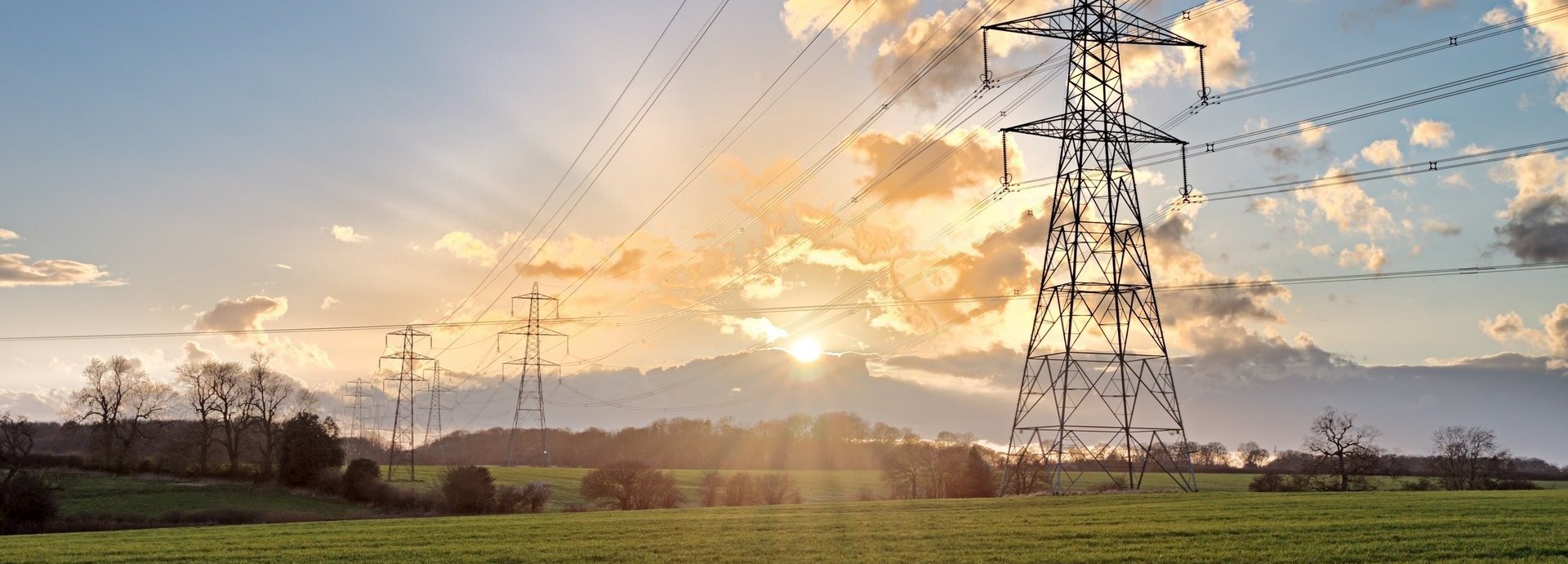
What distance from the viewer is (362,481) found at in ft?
275

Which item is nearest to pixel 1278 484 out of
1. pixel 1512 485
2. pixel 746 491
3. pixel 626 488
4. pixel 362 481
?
pixel 1512 485

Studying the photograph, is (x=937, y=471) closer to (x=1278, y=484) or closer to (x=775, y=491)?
(x=775, y=491)

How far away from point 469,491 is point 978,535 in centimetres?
4970

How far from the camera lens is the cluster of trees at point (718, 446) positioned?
155m

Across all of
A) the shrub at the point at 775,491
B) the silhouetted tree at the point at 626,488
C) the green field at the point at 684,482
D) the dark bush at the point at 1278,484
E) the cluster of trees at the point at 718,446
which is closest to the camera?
the dark bush at the point at 1278,484

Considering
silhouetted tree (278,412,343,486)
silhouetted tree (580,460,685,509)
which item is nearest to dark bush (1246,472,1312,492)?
silhouetted tree (580,460,685,509)

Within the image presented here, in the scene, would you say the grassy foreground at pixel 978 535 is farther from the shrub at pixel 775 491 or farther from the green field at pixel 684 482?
the green field at pixel 684 482

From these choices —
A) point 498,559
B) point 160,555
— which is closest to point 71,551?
point 160,555

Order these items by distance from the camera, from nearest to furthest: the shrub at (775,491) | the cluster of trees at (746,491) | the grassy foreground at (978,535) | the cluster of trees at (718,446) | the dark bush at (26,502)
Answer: the grassy foreground at (978,535)
the dark bush at (26,502)
the shrub at (775,491)
the cluster of trees at (746,491)
the cluster of trees at (718,446)

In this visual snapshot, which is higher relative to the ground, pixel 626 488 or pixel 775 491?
pixel 626 488

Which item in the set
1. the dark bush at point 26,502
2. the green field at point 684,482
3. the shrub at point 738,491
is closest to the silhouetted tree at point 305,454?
the green field at point 684,482

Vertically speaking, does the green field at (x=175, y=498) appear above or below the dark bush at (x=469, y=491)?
below

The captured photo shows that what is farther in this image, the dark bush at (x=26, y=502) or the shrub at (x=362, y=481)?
the shrub at (x=362, y=481)

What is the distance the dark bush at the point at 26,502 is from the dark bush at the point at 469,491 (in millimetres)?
24360
